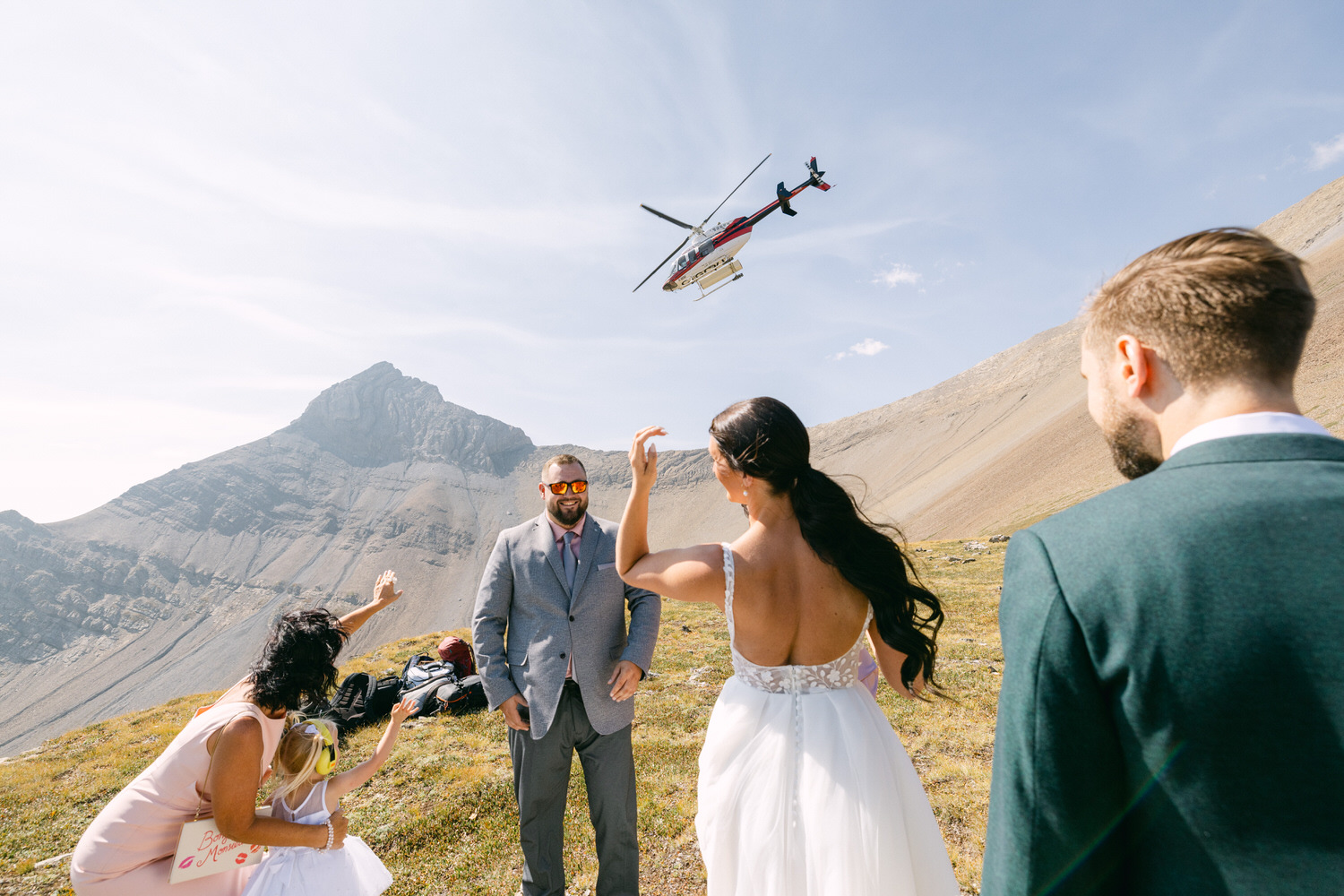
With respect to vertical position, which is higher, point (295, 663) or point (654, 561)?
point (654, 561)

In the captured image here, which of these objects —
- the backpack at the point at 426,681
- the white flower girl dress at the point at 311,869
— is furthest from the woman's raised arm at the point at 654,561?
the backpack at the point at 426,681

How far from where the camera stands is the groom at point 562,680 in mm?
4176

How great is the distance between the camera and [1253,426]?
119 centimetres

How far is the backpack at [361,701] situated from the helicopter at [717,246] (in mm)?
24290

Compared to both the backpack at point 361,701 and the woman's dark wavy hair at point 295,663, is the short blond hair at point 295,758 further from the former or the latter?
the backpack at point 361,701

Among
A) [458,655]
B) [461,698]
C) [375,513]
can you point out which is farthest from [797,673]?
[375,513]

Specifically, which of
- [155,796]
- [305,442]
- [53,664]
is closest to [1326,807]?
[155,796]

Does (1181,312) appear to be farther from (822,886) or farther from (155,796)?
(155,796)

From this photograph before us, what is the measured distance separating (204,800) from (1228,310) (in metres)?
4.83

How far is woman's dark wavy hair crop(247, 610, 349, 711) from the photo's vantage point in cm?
317

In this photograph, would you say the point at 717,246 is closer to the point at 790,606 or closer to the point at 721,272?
the point at 721,272

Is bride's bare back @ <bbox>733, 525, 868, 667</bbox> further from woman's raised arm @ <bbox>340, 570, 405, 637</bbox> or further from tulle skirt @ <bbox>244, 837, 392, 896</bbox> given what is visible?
woman's raised arm @ <bbox>340, 570, 405, 637</bbox>

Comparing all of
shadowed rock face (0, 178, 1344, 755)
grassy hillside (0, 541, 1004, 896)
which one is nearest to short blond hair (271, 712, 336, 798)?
grassy hillside (0, 541, 1004, 896)

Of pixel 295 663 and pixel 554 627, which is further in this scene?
pixel 554 627
